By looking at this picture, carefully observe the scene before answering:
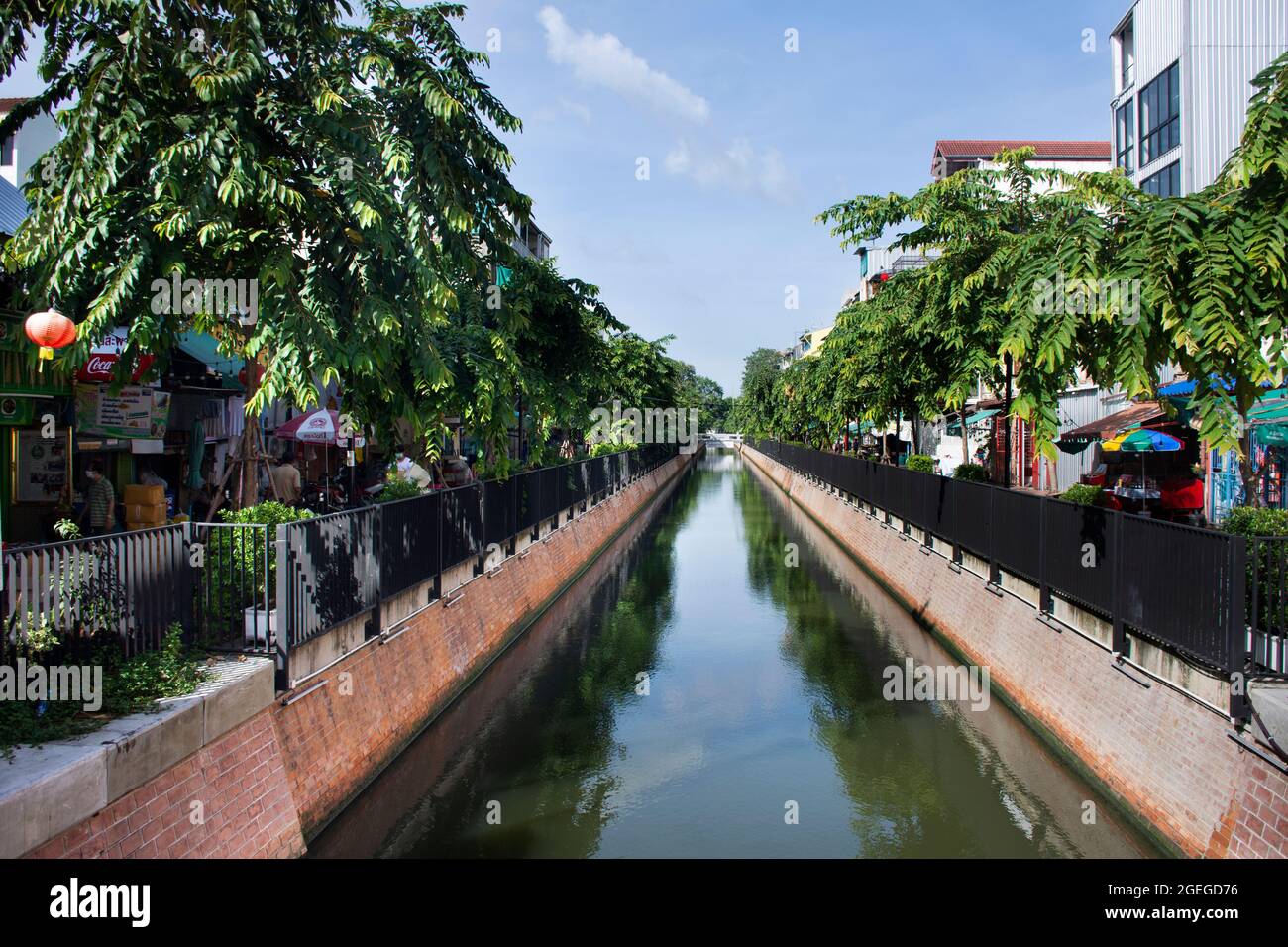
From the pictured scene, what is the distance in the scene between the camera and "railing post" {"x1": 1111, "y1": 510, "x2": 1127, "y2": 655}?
366 inches

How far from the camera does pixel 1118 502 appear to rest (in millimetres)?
18484

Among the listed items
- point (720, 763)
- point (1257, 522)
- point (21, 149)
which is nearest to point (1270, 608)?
point (1257, 522)

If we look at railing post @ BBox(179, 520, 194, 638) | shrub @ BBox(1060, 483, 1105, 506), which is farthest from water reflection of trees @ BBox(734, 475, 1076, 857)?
railing post @ BBox(179, 520, 194, 638)

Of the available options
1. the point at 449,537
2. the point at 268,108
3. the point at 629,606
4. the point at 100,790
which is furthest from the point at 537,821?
the point at 629,606

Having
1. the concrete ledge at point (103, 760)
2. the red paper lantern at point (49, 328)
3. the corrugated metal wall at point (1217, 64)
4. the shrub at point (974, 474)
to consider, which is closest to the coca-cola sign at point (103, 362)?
the red paper lantern at point (49, 328)

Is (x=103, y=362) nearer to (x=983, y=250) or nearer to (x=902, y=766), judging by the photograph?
(x=902, y=766)

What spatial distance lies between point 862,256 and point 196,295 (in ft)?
257

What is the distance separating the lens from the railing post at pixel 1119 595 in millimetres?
9289

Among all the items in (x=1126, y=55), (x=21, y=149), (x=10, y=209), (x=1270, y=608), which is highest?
(x=1126, y=55)

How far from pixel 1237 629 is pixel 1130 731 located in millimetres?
2003

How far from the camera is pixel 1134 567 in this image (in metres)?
9.13

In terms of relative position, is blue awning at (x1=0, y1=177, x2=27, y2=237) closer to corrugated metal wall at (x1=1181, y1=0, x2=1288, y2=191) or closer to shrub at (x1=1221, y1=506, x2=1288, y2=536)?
shrub at (x1=1221, y1=506, x2=1288, y2=536)

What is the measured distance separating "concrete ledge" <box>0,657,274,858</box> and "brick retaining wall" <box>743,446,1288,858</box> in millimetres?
7221
